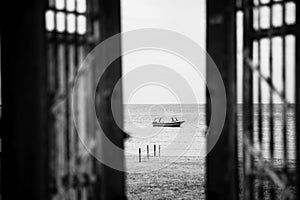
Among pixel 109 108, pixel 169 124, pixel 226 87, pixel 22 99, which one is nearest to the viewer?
pixel 22 99

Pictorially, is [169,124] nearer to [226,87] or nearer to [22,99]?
[226,87]

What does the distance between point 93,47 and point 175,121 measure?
58.0 meters

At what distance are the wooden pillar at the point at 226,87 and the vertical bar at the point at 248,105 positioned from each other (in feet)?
0.38

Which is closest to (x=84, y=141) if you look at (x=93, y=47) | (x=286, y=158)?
(x=93, y=47)

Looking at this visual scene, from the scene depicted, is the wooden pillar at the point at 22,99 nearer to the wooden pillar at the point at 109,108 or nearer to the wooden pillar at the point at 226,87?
the wooden pillar at the point at 109,108

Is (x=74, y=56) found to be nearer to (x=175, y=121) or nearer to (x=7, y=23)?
(x=7, y=23)

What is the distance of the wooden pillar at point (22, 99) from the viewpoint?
3.27m

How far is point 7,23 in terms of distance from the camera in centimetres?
325

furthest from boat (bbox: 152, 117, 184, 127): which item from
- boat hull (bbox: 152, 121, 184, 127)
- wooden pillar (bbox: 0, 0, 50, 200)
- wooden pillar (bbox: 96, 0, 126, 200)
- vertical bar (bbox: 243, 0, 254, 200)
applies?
wooden pillar (bbox: 0, 0, 50, 200)

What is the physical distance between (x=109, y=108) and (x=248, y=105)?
1.41 m

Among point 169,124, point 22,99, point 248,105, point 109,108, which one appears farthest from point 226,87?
point 169,124

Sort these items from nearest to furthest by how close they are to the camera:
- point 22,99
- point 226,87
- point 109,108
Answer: point 22,99 → point 226,87 → point 109,108

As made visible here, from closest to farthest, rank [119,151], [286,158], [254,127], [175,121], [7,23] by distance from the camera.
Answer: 1. [7,23]
2. [286,158]
3. [254,127]
4. [119,151]
5. [175,121]

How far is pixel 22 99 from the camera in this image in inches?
131
